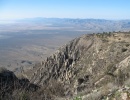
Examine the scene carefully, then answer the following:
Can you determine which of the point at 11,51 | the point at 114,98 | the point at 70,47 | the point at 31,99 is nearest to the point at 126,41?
the point at 70,47

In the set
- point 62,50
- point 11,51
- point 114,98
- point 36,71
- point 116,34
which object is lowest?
point 11,51

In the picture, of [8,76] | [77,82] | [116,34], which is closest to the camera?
[8,76]

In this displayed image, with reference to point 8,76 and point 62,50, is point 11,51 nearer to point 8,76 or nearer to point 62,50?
point 62,50

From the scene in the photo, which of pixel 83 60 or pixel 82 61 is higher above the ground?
pixel 83 60

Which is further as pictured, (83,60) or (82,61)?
(82,61)

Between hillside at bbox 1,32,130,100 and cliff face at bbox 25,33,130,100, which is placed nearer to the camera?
hillside at bbox 1,32,130,100

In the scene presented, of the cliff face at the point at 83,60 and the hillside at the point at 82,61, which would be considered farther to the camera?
the cliff face at the point at 83,60

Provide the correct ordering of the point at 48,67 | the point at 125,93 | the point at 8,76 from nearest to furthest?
the point at 125,93
the point at 8,76
the point at 48,67

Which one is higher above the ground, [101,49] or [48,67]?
[101,49]

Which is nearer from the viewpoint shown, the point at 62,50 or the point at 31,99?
the point at 31,99
